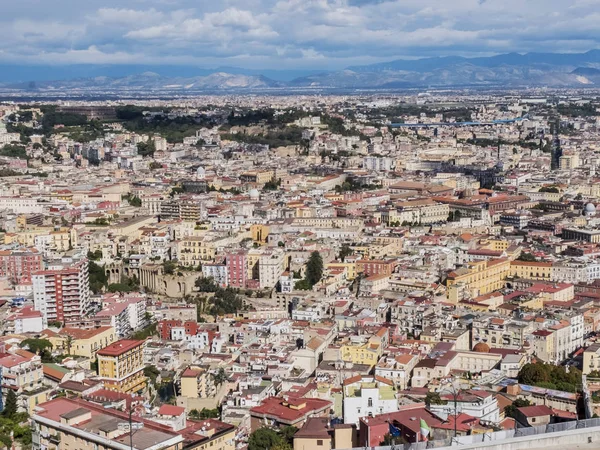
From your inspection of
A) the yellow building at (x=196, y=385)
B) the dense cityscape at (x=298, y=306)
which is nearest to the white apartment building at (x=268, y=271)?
the dense cityscape at (x=298, y=306)

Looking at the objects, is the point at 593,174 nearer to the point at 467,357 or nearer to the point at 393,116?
the point at 467,357

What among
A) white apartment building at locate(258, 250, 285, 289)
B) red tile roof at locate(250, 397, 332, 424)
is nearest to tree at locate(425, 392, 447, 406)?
red tile roof at locate(250, 397, 332, 424)

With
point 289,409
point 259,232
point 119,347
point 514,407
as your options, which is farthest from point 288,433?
point 259,232

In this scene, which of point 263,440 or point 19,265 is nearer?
point 263,440

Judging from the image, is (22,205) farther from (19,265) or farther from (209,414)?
(209,414)

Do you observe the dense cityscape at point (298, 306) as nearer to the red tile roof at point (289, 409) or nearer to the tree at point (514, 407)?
the red tile roof at point (289, 409)

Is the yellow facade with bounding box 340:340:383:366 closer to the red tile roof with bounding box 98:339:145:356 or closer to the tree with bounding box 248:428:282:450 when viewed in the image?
the red tile roof with bounding box 98:339:145:356

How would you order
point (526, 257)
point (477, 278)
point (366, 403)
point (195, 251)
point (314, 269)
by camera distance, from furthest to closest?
point (195, 251)
point (526, 257)
point (314, 269)
point (477, 278)
point (366, 403)
